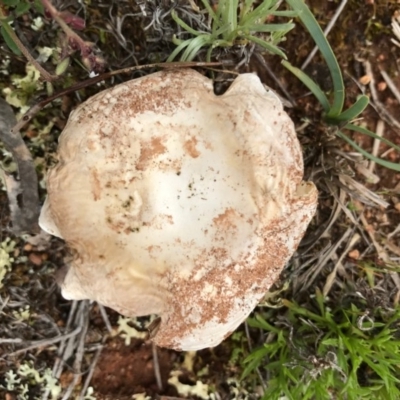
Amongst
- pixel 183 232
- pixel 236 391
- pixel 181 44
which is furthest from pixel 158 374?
pixel 181 44

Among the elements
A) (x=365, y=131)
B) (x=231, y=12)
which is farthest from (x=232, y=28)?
(x=365, y=131)

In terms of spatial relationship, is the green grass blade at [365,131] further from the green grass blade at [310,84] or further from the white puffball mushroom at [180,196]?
the white puffball mushroom at [180,196]

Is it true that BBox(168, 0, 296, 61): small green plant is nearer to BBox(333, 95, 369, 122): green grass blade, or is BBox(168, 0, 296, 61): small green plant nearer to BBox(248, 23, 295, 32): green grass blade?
BBox(248, 23, 295, 32): green grass blade

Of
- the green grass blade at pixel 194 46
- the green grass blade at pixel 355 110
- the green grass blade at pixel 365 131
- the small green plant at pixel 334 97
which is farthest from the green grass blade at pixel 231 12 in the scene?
the green grass blade at pixel 365 131

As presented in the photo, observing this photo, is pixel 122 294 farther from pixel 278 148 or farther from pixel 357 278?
pixel 357 278

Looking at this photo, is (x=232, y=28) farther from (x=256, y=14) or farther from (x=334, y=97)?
(x=334, y=97)

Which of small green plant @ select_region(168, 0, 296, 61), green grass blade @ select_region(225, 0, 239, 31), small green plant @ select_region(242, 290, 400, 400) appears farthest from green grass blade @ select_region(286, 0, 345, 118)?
small green plant @ select_region(242, 290, 400, 400)

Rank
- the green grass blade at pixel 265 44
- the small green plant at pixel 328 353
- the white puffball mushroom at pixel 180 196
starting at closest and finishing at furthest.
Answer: the white puffball mushroom at pixel 180 196, the green grass blade at pixel 265 44, the small green plant at pixel 328 353
